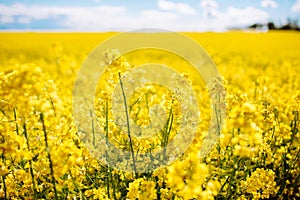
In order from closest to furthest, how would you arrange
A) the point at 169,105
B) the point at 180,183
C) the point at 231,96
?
the point at 180,183
the point at 169,105
the point at 231,96

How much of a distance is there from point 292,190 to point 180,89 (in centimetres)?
215

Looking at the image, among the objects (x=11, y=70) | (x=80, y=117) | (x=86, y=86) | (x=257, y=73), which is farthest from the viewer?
(x=257, y=73)

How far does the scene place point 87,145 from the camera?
3.79 m

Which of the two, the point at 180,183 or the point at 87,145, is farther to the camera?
the point at 87,145

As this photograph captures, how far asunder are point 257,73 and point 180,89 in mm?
8855

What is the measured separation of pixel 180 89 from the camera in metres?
3.55

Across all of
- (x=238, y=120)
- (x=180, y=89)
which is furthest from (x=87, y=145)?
(x=238, y=120)

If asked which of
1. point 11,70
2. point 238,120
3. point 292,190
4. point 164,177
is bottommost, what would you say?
point 292,190

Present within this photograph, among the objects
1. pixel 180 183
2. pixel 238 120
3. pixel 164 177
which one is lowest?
pixel 164 177

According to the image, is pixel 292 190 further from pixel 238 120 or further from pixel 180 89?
pixel 238 120

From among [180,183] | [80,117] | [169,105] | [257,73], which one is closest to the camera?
[180,183]

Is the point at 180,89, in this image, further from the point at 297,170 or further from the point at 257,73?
the point at 257,73

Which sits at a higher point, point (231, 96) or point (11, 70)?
point (11, 70)

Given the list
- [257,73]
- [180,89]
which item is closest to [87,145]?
[180,89]
